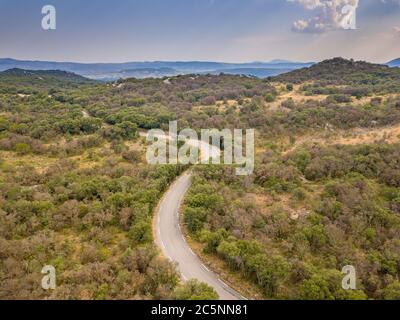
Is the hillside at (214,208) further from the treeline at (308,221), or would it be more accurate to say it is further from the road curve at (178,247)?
the road curve at (178,247)

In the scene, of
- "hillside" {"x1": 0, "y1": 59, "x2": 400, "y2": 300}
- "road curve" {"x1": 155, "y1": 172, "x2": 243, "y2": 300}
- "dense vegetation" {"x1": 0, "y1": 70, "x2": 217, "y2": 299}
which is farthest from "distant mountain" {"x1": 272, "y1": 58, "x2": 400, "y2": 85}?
"road curve" {"x1": 155, "y1": 172, "x2": 243, "y2": 300}

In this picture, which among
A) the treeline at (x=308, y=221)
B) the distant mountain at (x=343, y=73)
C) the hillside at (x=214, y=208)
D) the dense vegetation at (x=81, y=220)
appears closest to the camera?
the dense vegetation at (x=81, y=220)

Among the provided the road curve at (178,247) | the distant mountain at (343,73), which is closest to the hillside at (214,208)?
the road curve at (178,247)

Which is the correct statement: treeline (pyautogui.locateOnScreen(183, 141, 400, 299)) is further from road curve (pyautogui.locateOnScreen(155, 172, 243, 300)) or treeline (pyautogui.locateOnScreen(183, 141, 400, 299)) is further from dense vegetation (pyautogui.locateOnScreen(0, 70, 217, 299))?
dense vegetation (pyautogui.locateOnScreen(0, 70, 217, 299))

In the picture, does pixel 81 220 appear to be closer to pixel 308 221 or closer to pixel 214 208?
pixel 214 208
